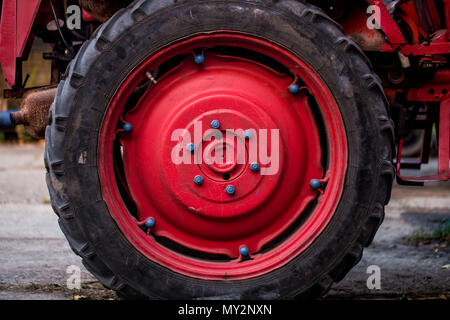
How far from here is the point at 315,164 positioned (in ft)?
6.88

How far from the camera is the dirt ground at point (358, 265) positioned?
2.66 metres

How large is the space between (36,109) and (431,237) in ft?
9.74

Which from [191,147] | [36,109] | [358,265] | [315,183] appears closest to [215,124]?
[191,147]

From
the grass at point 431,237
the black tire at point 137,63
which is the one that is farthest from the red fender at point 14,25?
the grass at point 431,237

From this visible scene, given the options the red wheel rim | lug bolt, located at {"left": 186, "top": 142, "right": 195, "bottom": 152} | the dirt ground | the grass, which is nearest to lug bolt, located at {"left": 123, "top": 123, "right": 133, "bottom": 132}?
the red wheel rim

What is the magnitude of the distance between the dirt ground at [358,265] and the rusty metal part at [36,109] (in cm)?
84

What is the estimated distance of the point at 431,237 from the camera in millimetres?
A: 3895

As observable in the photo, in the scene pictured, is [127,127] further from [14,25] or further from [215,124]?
[14,25]

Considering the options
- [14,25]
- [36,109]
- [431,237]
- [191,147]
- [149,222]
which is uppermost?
[14,25]

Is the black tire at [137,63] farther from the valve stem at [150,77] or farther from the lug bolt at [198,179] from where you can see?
the lug bolt at [198,179]

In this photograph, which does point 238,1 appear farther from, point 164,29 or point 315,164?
point 315,164

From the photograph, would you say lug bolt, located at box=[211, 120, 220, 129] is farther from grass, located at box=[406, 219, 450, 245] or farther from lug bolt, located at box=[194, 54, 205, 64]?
grass, located at box=[406, 219, 450, 245]

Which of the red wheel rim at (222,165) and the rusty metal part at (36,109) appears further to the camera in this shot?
the rusty metal part at (36,109)

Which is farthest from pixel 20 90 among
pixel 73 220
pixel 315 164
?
pixel 315 164
